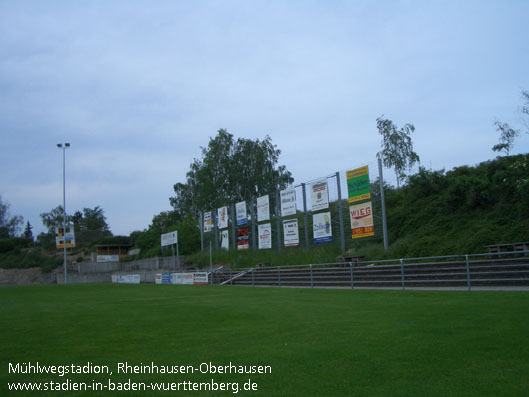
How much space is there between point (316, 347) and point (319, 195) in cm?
2353

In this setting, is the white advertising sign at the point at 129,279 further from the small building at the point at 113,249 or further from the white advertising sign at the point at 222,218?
the small building at the point at 113,249

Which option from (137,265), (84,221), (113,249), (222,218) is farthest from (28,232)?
(222,218)

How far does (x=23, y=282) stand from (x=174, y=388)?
77981 millimetres

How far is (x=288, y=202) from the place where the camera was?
32.5 m

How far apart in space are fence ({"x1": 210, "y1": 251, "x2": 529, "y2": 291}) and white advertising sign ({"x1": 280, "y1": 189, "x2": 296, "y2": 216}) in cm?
569

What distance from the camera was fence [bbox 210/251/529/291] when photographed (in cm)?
1515

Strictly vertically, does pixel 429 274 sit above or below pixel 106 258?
below

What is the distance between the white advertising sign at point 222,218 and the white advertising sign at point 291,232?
8.53 m

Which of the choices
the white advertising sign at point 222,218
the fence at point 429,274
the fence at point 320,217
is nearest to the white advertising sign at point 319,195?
the fence at point 320,217

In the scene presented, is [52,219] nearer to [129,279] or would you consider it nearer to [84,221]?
[84,221]

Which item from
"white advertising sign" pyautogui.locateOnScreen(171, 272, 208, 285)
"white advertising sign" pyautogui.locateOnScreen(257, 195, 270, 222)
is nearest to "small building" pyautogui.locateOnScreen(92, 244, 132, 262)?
"white advertising sign" pyautogui.locateOnScreen(171, 272, 208, 285)

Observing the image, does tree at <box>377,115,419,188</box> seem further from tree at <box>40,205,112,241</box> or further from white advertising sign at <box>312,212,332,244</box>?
tree at <box>40,205,112,241</box>

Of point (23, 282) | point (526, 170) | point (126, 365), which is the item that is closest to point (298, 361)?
point (126, 365)

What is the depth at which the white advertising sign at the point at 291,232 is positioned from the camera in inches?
1238
